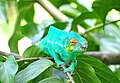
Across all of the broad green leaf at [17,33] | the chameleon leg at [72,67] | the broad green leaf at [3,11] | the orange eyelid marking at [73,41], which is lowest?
the chameleon leg at [72,67]

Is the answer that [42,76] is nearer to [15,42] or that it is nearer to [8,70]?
[8,70]

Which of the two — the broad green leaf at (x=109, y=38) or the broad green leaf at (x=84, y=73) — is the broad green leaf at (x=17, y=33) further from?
the broad green leaf at (x=84, y=73)

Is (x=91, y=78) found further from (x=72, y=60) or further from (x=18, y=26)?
(x=18, y=26)

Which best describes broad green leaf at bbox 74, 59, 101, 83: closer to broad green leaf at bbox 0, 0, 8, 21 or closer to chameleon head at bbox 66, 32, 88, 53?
chameleon head at bbox 66, 32, 88, 53

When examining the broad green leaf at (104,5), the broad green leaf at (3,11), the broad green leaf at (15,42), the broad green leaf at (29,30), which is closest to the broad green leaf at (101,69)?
the broad green leaf at (104,5)

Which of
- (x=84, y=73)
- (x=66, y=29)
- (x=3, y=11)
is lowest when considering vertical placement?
(x=84, y=73)

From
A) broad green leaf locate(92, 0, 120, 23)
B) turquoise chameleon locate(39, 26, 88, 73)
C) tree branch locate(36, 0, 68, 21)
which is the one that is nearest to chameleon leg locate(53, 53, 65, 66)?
turquoise chameleon locate(39, 26, 88, 73)

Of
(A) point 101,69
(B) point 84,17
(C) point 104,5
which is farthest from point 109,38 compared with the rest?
(A) point 101,69
